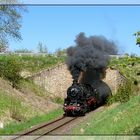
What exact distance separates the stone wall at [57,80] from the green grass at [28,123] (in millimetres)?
6656

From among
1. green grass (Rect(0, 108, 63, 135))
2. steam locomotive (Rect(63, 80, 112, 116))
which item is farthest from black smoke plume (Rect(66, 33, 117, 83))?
green grass (Rect(0, 108, 63, 135))

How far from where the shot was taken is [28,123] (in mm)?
29125

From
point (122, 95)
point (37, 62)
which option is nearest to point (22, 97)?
point (122, 95)

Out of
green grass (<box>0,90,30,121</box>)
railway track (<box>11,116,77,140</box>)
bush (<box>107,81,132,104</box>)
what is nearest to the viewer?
railway track (<box>11,116,77,140</box>)

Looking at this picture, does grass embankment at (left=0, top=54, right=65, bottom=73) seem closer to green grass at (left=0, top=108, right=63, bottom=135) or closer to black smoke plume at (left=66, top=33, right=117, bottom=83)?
black smoke plume at (left=66, top=33, right=117, bottom=83)

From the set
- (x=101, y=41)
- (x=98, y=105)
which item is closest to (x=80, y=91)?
(x=98, y=105)

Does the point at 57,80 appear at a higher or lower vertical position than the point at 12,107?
higher

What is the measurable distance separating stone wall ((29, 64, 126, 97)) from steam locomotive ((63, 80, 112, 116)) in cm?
433

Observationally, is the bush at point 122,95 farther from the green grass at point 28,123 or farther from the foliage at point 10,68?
the foliage at point 10,68

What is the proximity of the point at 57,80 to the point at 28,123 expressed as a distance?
18.8 m

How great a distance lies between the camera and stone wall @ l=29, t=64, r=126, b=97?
147 feet

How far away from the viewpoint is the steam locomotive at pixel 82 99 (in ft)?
119

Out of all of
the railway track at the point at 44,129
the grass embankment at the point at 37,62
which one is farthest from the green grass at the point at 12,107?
the grass embankment at the point at 37,62

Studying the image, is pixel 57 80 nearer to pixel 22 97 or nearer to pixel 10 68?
pixel 10 68
